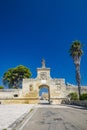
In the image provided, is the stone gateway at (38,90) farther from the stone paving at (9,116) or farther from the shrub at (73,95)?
the stone paving at (9,116)

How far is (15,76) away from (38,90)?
64.1 feet

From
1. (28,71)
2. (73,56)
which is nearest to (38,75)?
(73,56)

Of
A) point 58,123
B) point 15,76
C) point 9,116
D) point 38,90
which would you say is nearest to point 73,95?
point 38,90

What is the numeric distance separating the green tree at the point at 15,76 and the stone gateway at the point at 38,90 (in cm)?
1659

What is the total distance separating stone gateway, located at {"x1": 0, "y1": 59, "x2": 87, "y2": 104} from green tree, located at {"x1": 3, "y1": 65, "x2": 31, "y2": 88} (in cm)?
1659

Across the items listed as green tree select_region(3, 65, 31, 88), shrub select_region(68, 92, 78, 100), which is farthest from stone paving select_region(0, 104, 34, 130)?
green tree select_region(3, 65, 31, 88)

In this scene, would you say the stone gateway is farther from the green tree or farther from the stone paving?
the stone paving

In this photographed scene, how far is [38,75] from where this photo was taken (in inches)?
2047

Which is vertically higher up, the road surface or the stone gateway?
the stone gateway

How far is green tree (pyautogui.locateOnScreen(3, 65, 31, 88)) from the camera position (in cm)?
6750

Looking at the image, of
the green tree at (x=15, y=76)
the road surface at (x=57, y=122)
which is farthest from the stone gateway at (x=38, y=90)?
the road surface at (x=57, y=122)

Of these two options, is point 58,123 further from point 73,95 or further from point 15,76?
point 15,76

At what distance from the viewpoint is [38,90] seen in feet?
167

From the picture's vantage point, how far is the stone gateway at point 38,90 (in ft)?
162
